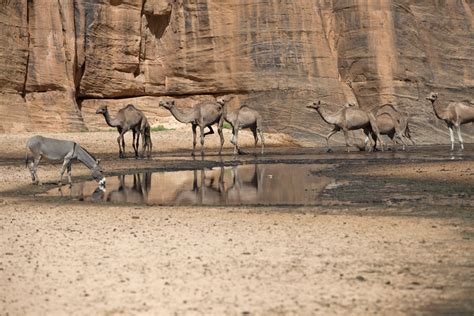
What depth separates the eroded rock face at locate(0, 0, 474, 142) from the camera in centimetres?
3481

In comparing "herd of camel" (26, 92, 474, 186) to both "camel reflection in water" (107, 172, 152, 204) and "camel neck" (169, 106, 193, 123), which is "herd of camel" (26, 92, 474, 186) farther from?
"camel reflection in water" (107, 172, 152, 204)

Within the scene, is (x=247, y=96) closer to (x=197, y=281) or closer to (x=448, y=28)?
(x=448, y=28)

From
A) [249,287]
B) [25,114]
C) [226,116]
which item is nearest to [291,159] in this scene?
[226,116]

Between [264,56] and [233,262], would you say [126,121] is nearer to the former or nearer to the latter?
[264,56]

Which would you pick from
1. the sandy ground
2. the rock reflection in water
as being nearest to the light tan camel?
the rock reflection in water

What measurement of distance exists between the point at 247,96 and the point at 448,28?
11699 mm

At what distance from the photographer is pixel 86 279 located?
22.3 feet

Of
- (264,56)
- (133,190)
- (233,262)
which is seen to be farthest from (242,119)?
(233,262)

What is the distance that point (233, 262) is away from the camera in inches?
288

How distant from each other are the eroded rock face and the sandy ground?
23.5m

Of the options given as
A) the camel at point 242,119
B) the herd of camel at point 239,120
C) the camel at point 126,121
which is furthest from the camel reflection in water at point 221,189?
the camel at point 242,119

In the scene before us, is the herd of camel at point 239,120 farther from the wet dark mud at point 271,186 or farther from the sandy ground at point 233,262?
the sandy ground at point 233,262

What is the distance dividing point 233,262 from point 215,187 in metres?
8.18

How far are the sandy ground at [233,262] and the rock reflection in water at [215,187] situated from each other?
67.1 inches
